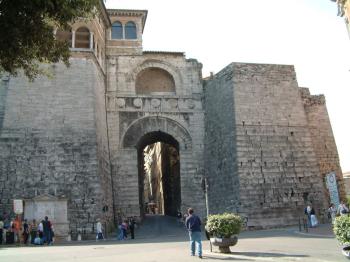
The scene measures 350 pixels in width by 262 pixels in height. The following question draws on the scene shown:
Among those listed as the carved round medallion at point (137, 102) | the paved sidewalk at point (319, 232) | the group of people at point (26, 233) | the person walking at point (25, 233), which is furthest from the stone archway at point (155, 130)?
the paved sidewalk at point (319, 232)

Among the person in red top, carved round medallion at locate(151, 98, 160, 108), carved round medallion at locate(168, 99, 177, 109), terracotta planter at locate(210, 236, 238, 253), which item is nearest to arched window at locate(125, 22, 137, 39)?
carved round medallion at locate(151, 98, 160, 108)

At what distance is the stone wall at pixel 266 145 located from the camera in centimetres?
1977

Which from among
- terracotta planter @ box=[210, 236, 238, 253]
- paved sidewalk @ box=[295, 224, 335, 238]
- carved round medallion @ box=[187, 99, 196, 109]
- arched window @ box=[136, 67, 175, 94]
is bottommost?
paved sidewalk @ box=[295, 224, 335, 238]

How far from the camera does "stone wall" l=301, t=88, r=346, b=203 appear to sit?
23.5 m

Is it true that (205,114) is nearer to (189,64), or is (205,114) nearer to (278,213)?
(189,64)

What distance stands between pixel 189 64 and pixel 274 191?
1031 centimetres

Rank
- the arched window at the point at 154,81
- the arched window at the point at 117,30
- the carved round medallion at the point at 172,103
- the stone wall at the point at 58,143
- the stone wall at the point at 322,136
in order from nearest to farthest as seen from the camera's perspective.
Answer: the stone wall at the point at 58,143, the stone wall at the point at 322,136, the carved round medallion at the point at 172,103, the arched window at the point at 154,81, the arched window at the point at 117,30

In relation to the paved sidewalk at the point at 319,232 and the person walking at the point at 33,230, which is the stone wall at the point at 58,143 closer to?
the person walking at the point at 33,230

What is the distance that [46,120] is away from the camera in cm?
1973

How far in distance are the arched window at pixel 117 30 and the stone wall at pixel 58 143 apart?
6.43 meters

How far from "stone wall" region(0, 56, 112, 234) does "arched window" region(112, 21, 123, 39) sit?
253 inches

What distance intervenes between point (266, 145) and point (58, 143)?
35.8ft

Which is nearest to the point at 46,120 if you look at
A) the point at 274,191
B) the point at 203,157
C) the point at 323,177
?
the point at 203,157

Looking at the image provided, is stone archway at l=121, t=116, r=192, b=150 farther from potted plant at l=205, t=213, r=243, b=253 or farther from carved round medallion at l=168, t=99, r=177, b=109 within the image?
potted plant at l=205, t=213, r=243, b=253
